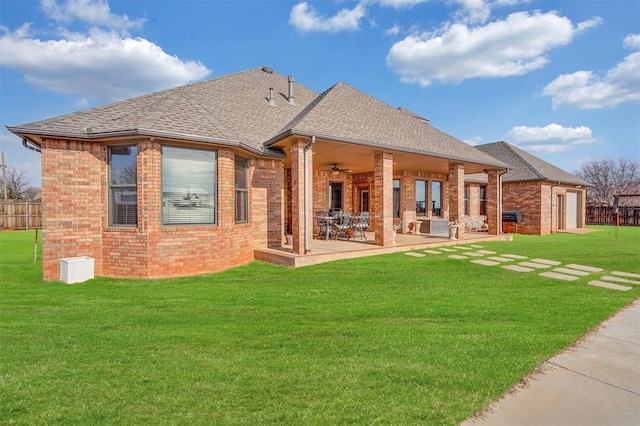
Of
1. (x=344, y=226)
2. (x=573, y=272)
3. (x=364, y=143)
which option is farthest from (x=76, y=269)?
(x=573, y=272)

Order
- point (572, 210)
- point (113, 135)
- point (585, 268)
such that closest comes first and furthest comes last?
point (113, 135)
point (585, 268)
point (572, 210)

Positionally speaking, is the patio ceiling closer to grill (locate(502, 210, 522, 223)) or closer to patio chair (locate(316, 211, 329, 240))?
patio chair (locate(316, 211, 329, 240))

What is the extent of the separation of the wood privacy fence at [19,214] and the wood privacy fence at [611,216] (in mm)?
44008

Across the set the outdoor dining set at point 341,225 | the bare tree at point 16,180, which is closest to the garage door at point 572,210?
the outdoor dining set at point 341,225

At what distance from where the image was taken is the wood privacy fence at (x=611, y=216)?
2595 centimetres

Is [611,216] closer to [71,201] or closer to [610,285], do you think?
[610,285]

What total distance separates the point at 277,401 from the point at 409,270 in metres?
5.85

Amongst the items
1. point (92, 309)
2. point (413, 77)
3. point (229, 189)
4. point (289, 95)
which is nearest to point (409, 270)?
point (229, 189)

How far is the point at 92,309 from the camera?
5.25 m

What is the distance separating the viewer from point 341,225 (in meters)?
12.2

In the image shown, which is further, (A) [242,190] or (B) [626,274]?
(A) [242,190]

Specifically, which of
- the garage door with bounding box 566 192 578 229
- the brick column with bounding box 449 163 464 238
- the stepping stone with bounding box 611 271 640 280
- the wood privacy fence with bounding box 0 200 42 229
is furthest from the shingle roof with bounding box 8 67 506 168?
the wood privacy fence with bounding box 0 200 42 229

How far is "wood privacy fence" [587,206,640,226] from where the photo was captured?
26.0 meters

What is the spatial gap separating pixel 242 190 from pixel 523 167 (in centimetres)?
1803
